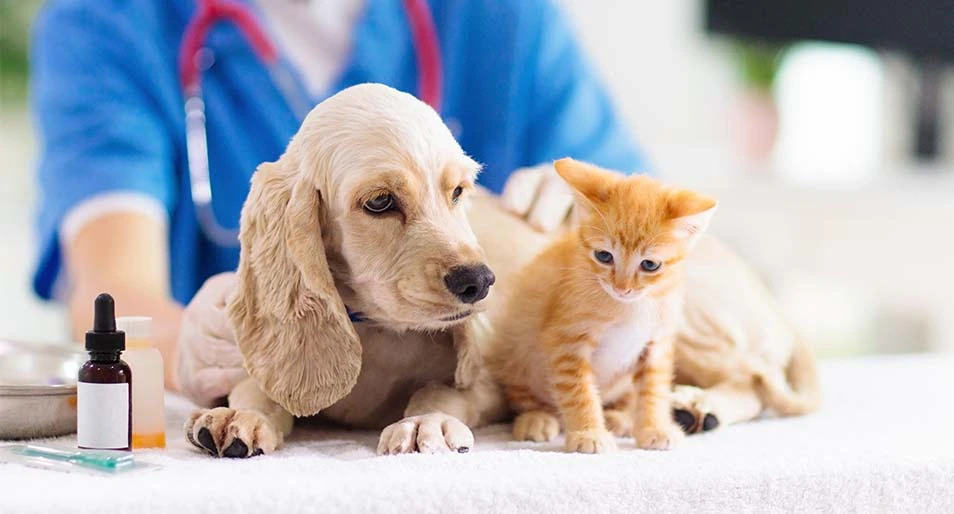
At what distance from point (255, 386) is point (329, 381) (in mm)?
107

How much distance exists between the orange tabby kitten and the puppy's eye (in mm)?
162

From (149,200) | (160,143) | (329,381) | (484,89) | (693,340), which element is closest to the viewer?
(329,381)

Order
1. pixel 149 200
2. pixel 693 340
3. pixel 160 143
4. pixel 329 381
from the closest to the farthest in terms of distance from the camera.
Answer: pixel 329 381
pixel 693 340
pixel 149 200
pixel 160 143

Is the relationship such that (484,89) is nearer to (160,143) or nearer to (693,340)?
(160,143)

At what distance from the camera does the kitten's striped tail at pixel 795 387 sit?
1.17 meters

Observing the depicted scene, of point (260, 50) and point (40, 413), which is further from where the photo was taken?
point (260, 50)

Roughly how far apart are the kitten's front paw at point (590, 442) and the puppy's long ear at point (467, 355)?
12 cm

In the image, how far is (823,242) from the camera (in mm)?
3342

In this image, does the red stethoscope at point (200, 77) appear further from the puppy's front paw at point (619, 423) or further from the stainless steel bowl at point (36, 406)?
the puppy's front paw at point (619, 423)

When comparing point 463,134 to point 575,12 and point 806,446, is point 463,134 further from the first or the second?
point 575,12

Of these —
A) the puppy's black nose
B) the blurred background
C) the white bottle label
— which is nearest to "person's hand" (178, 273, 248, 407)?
the white bottle label

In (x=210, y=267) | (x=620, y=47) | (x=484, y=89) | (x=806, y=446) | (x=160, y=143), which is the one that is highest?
(x=620, y=47)

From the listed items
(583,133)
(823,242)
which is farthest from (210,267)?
(823,242)

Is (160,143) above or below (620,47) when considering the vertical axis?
below
